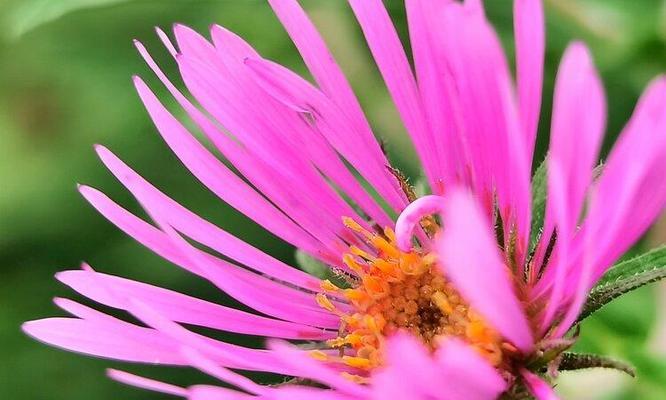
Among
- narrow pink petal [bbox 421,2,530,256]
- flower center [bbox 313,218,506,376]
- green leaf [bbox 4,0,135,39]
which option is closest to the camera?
narrow pink petal [bbox 421,2,530,256]

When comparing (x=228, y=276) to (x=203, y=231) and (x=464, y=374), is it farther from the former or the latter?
(x=464, y=374)

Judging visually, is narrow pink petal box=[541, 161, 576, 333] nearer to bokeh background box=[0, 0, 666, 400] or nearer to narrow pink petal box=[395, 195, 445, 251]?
narrow pink petal box=[395, 195, 445, 251]

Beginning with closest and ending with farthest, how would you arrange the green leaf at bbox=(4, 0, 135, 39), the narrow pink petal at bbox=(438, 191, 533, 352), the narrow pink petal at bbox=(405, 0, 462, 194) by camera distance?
1. the narrow pink petal at bbox=(438, 191, 533, 352)
2. the narrow pink petal at bbox=(405, 0, 462, 194)
3. the green leaf at bbox=(4, 0, 135, 39)

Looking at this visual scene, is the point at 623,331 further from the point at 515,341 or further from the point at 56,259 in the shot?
the point at 56,259

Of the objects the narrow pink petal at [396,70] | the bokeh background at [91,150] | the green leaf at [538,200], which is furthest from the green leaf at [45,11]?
the green leaf at [538,200]

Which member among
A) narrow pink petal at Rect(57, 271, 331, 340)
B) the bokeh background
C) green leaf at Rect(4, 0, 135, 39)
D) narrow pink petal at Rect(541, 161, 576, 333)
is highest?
the bokeh background

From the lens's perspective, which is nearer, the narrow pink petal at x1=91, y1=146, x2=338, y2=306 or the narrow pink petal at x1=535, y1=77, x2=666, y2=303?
the narrow pink petal at x1=535, y1=77, x2=666, y2=303

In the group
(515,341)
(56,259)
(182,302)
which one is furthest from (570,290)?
(56,259)

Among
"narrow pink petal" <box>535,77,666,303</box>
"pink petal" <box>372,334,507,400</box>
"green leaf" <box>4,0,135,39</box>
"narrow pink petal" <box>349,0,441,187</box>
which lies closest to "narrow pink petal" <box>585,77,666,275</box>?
"narrow pink petal" <box>535,77,666,303</box>
